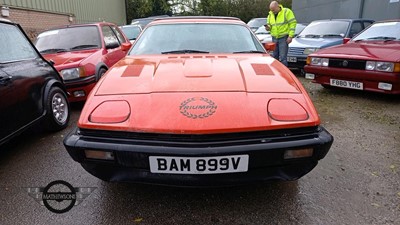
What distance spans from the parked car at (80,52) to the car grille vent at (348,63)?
3.73 m

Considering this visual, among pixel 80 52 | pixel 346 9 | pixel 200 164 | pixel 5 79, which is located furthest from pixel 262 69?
pixel 346 9

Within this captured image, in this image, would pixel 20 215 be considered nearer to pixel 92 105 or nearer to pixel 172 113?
pixel 92 105

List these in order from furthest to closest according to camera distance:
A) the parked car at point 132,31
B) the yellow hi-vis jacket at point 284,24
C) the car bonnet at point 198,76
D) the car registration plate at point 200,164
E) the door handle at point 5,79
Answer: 1. the parked car at point 132,31
2. the yellow hi-vis jacket at point 284,24
3. the door handle at point 5,79
4. the car bonnet at point 198,76
5. the car registration plate at point 200,164

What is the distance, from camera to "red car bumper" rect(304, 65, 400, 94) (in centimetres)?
482

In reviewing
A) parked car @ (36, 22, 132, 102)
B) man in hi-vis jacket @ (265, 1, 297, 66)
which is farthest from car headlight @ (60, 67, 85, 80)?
man in hi-vis jacket @ (265, 1, 297, 66)

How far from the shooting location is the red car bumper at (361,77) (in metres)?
4.82

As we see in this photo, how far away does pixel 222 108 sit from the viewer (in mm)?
2045

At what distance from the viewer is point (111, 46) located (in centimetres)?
600

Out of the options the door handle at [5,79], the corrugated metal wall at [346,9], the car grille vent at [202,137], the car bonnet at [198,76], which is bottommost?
the car grille vent at [202,137]

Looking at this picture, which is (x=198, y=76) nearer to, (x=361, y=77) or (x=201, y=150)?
(x=201, y=150)

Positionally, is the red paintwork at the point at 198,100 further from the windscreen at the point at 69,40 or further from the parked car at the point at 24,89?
the windscreen at the point at 69,40

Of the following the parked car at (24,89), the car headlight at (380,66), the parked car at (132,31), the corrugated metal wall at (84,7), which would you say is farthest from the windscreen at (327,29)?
the corrugated metal wall at (84,7)

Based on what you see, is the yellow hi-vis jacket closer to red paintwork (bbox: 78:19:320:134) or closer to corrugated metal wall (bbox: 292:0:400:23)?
red paintwork (bbox: 78:19:320:134)

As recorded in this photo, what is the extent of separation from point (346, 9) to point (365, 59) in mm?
12094
